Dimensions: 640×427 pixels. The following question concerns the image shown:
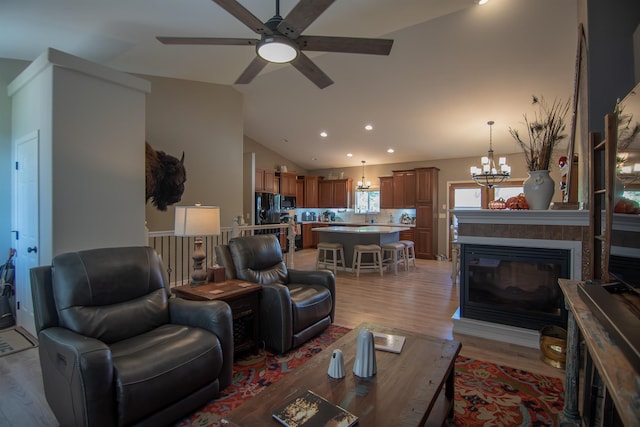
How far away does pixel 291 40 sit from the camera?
219 centimetres

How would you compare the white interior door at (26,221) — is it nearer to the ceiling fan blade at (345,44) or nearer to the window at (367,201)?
the ceiling fan blade at (345,44)

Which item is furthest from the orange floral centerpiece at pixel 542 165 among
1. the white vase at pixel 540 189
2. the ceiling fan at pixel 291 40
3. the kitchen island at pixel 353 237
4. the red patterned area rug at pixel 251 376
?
the kitchen island at pixel 353 237

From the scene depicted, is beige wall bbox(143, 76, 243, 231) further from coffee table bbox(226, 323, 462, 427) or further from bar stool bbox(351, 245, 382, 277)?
coffee table bbox(226, 323, 462, 427)

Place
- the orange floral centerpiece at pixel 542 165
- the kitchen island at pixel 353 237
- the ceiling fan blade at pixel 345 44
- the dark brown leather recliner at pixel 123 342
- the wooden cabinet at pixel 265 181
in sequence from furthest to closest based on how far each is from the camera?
the wooden cabinet at pixel 265 181 < the kitchen island at pixel 353 237 < the orange floral centerpiece at pixel 542 165 < the ceiling fan blade at pixel 345 44 < the dark brown leather recliner at pixel 123 342

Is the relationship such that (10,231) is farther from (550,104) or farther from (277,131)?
(550,104)

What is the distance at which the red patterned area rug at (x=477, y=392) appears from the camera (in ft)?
6.35

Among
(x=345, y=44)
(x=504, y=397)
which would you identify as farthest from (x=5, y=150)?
(x=504, y=397)

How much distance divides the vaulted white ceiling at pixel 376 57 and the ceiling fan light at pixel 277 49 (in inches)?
41.6

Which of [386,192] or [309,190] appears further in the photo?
[309,190]

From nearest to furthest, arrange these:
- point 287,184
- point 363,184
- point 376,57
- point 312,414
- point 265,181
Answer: point 312,414 < point 376,57 < point 265,181 < point 363,184 < point 287,184

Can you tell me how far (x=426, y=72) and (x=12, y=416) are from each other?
5.75m

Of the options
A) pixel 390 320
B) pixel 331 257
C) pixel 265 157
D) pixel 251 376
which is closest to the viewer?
pixel 251 376

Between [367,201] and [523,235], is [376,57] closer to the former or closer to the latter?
[523,235]

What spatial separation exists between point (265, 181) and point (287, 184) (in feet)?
3.52
